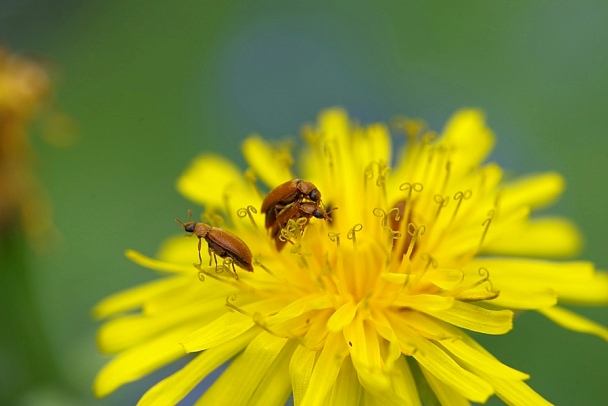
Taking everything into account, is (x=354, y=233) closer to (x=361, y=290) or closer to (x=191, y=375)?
(x=361, y=290)

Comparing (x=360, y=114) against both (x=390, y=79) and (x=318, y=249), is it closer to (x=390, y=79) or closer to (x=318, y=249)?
(x=390, y=79)

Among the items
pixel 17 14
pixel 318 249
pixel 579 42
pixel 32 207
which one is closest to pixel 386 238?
pixel 318 249

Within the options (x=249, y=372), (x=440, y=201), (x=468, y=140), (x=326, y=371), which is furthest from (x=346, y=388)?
(x=468, y=140)

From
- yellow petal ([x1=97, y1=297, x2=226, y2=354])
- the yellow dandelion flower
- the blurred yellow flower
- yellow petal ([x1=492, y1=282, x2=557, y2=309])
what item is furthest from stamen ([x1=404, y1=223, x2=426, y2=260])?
the blurred yellow flower

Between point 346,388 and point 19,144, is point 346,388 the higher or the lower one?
the lower one

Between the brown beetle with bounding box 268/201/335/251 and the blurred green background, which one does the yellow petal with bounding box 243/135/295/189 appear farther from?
the blurred green background

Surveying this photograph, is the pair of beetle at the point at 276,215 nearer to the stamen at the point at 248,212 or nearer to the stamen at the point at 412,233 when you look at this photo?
the stamen at the point at 248,212

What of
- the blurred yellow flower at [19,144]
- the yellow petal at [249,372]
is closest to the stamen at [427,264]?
the yellow petal at [249,372]

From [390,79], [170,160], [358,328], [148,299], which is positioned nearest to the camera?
[358,328]
